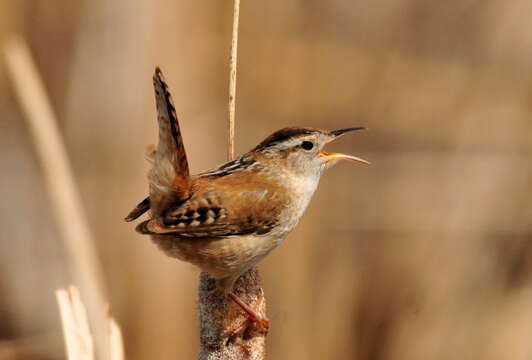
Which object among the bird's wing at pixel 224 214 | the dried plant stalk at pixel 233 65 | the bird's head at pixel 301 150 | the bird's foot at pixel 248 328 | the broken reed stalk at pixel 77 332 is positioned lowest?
the bird's foot at pixel 248 328

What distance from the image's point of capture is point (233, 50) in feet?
7.10

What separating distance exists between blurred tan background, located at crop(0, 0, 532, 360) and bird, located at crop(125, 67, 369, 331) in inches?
41.6

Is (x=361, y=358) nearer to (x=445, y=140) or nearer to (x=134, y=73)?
(x=445, y=140)

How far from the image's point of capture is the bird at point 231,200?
2.23 m

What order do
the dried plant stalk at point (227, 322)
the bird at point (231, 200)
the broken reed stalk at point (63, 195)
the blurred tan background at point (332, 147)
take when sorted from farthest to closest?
the blurred tan background at point (332, 147), the broken reed stalk at point (63, 195), the bird at point (231, 200), the dried plant stalk at point (227, 322)

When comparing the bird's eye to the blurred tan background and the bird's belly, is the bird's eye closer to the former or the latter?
the bird's belly

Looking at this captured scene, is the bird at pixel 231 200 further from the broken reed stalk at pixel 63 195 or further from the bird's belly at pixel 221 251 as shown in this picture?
the broken reed stalk at pixel 63 195

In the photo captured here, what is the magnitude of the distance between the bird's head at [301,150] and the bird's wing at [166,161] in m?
0.41

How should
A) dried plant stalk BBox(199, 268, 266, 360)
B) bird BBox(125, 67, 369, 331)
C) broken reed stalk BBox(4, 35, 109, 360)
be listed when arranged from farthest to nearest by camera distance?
broken reed stalk BBox(4, 35, 109, 360)
bird BBox(125, 67, 369, 331)
dried plant stalk BBox(199, 268, 266, 360)

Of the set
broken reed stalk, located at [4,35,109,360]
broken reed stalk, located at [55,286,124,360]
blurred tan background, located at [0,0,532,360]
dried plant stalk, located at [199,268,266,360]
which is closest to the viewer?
broken reed stalk, located at [55,286,124,360]

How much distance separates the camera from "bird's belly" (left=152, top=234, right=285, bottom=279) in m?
2.29

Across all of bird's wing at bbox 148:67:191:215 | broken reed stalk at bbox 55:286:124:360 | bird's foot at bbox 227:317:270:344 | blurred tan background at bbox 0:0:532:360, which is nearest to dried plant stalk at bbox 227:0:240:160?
bird's wing at bbox 148:67:191:215

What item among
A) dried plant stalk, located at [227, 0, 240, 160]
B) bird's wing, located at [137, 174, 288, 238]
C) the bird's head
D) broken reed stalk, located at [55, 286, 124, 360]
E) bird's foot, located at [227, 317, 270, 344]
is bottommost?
bird's foot, located at [227, 317, 270, 344]

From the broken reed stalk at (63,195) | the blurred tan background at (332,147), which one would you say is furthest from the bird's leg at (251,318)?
the blurred tan background at (332,147)
